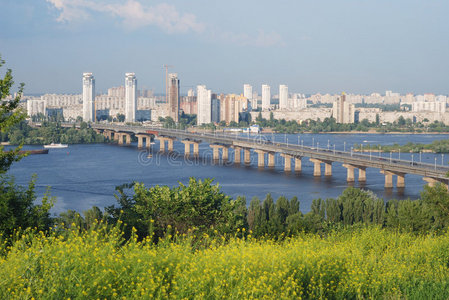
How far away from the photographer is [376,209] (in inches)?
421

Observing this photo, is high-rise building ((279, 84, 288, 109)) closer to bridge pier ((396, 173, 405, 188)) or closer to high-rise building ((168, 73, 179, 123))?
high-rise building ((168, 73, 179, 123))

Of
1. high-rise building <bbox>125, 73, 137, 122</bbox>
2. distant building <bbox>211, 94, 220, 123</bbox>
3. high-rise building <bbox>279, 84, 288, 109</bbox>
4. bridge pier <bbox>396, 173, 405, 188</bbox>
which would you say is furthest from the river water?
high-rise building <bbox>279, 84, 288, 109</bbox>

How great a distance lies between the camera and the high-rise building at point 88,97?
208ft

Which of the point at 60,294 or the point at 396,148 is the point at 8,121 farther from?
the point at 396,148

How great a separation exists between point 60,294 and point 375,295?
1.71 m

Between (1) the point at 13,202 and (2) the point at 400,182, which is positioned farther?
(2) the point at 400,182

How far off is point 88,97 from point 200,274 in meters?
65.5

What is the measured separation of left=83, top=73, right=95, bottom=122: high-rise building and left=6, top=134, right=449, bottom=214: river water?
34.3 metres

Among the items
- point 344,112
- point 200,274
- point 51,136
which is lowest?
point 51,136

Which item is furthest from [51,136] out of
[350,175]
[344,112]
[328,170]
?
[344,112]

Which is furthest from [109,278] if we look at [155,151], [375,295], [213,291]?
[155,151]

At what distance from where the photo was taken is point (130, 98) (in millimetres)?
65000

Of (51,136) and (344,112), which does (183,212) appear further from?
(344,112)

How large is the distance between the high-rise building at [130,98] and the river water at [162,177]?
113 ft
